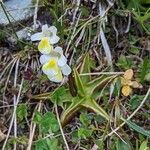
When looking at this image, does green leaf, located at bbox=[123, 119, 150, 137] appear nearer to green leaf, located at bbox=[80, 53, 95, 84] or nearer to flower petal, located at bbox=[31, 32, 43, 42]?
green leaf, located at bbox=[80, 53, 95, 84]

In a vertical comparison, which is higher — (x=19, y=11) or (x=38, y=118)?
(x=19, y=11)

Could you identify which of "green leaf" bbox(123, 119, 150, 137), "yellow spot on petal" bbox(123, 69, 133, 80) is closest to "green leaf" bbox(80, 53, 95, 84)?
"yellow spot on petal" bbox(123, 69, 133, 80)

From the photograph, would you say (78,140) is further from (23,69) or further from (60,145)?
(23,69)

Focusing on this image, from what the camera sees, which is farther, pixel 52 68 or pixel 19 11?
pixel 19 11

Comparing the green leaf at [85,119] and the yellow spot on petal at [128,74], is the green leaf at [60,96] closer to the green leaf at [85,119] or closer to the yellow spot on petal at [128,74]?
the green leaf at [85,119]

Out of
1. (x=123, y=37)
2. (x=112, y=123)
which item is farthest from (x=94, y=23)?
(x=112, y=123)

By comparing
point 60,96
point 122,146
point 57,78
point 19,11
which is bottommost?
point 122,146

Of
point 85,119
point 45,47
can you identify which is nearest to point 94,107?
point 85,119

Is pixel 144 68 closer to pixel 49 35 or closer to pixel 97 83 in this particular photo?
pixel 97 83

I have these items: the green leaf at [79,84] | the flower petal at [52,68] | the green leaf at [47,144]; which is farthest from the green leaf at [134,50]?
the green leaf at [47,144]
